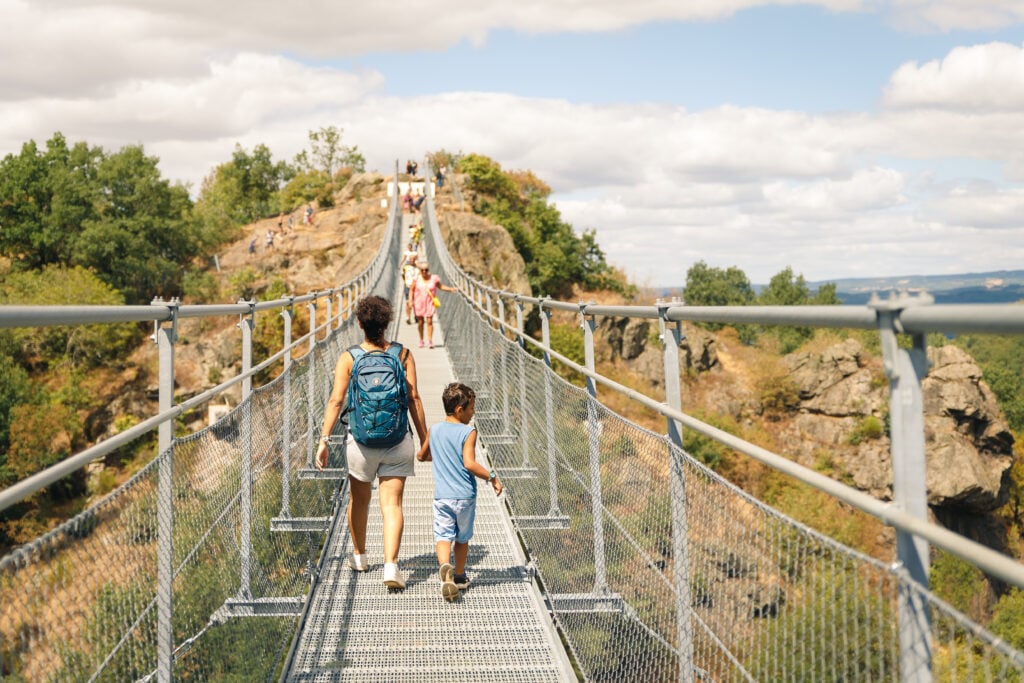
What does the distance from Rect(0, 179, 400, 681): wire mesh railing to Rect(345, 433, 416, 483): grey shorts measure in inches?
19.0

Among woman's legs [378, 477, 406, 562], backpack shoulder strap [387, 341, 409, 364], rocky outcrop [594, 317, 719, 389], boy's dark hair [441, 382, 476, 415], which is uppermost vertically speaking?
backpack shoulder strap [387, 341, 409, 364]

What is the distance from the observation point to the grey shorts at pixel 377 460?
4.90 meters

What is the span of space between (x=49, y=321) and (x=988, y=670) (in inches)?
73.3

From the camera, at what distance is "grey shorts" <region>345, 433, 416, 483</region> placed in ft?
16.1

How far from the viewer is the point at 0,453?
45781 mm

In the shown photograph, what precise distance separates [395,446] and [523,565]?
4.10ft

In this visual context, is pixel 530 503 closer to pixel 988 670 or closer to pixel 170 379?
pixel 170 379

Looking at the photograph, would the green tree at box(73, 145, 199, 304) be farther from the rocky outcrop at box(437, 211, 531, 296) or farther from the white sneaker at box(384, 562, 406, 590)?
the white sneaker at box(384, 562, 406, 590)

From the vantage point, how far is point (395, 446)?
4938 millimetres

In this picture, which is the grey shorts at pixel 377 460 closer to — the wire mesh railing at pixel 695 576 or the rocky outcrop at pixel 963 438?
the wire mesh railing at pixel 695 576

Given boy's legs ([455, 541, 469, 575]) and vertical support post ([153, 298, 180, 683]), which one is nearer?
vertical support post ([153, 298, 180, 683])

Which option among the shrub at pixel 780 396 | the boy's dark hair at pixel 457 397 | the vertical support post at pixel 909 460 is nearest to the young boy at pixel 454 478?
the boy's dark hair at pixel 457 397

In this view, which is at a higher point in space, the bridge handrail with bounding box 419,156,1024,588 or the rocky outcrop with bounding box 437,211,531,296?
the rocky outcrop with bounding box 437,211,531,296

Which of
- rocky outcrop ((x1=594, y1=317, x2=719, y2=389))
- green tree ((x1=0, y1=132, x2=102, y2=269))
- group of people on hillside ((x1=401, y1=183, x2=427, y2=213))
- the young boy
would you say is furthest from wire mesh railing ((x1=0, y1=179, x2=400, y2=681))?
green tree ((x1=0, y1=132, x2=102, y2=269))
